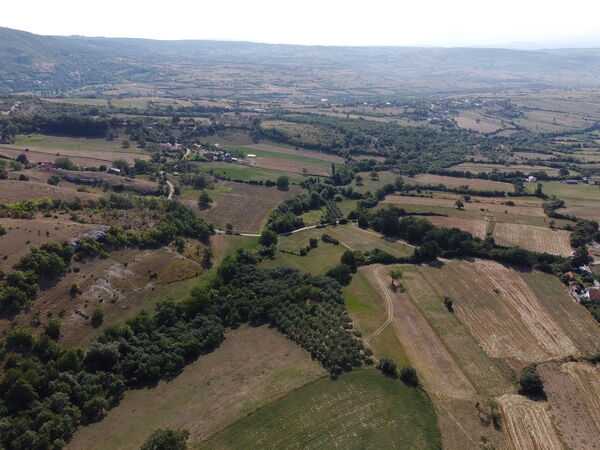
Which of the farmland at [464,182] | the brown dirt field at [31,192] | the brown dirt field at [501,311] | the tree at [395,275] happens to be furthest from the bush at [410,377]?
the farmland at [464,182]

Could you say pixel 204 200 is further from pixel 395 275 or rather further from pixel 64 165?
pixel 395 275

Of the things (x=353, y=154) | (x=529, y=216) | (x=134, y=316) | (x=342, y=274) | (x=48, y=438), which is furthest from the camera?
(x=353, y=154)

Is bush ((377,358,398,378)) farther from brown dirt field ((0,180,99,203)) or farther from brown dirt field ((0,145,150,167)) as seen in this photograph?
brown dirt field ((0,145,150,167))

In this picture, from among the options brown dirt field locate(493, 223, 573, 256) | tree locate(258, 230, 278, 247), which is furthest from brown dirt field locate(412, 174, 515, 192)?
tree locate(258, 230, 278, 247)

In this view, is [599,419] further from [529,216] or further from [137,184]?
[137,184]

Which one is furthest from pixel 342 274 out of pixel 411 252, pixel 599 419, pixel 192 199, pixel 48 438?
pixel 192 199

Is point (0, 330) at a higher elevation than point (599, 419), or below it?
higher

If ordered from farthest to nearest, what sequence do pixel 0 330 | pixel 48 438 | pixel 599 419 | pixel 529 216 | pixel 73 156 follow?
pixel 73 156 < pixel 529 216 < pixel 0 330 < pixel 599 419 < pixel 48 438
